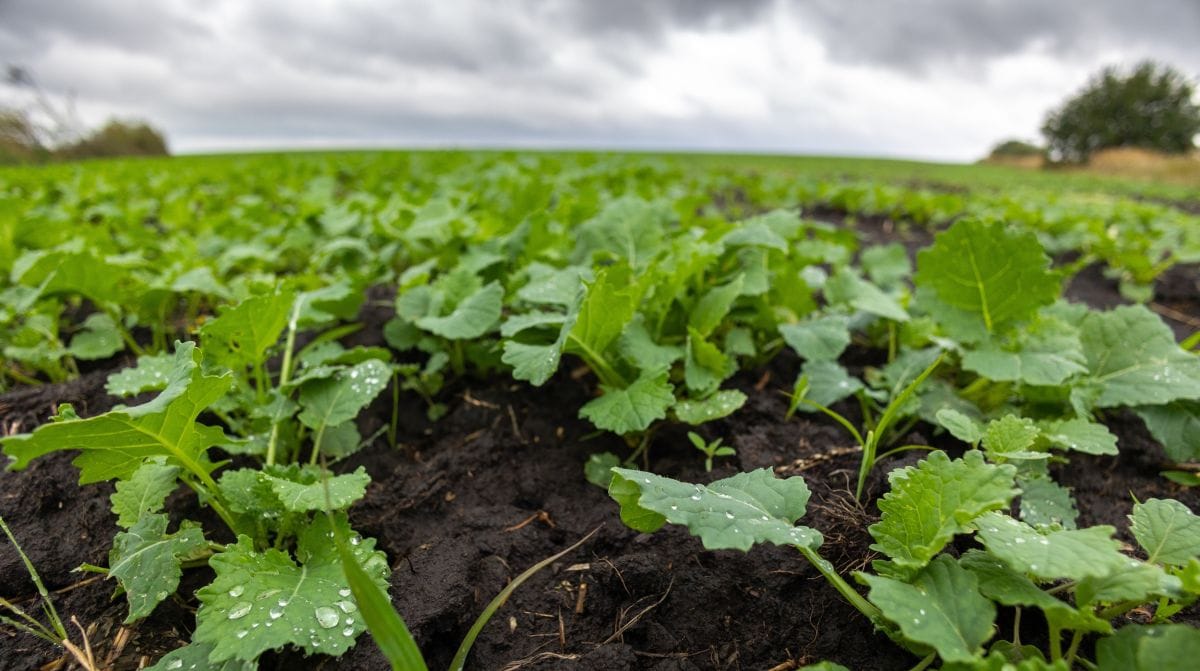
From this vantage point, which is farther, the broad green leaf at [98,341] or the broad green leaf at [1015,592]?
the broad green leaf at [98,341]

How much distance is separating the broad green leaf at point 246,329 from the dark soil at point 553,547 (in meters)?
0.37

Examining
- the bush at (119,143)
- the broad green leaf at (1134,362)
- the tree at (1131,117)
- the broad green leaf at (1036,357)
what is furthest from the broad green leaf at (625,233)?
the tree at (1131,117)

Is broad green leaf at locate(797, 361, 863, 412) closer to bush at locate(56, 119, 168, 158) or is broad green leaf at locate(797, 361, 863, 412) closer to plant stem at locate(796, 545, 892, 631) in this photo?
plant stem at locate(796, 545, 892, 631)

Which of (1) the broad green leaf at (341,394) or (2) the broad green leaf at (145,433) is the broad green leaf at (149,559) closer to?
(2) the broad green leaf at (145,433)

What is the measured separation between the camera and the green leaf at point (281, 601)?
0.99m

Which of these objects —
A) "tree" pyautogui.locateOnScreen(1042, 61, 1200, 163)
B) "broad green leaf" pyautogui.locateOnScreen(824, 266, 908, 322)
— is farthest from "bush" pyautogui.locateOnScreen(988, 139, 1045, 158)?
"broad green leaf" pyautogui.locateOnScreen(824, 266, 908, 322)

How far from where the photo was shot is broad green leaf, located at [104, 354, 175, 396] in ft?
4.70

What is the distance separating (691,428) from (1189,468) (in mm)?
1304

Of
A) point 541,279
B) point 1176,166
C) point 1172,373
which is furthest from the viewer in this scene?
point 1176,166

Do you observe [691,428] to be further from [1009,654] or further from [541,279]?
[1009,654]

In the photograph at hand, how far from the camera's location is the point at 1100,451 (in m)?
1.31

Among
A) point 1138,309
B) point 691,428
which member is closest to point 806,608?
point 691,428

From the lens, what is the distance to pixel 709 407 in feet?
5.11

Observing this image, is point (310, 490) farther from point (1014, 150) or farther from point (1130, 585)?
point (1014, 150)
